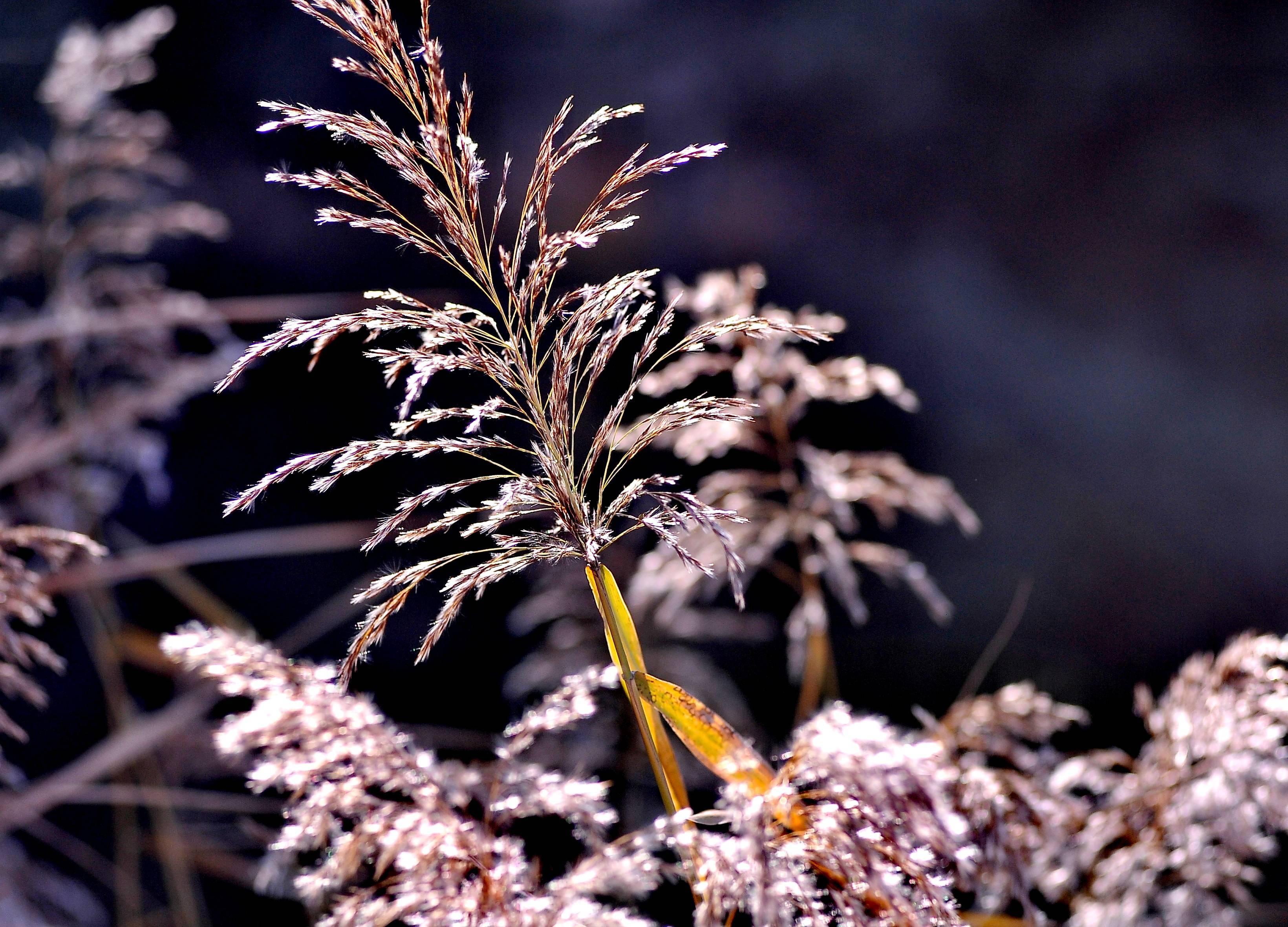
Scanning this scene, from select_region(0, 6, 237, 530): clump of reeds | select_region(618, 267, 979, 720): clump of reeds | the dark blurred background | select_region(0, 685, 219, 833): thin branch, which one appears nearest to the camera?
select_region(618, 267, 979, 720): clump of reeds

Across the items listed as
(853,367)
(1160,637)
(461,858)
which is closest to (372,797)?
(461,858)

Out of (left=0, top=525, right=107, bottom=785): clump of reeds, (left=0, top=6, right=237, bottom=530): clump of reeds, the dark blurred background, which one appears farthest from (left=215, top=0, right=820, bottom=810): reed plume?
the dark blurred background

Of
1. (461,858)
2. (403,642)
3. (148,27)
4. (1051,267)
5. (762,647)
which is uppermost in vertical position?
(148,27)

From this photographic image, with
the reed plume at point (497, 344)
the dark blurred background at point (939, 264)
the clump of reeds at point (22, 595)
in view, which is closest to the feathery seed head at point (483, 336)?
the reed plume at point (497, 344)

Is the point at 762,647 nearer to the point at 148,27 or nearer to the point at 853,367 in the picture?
the point at 853,367

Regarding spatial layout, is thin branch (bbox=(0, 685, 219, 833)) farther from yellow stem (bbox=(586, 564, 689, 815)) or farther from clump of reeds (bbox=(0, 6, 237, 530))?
yellow stem (bbox=(586, 564, 689, 815))

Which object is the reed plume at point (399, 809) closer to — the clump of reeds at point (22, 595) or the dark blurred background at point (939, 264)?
the clump of reeds at point (22, 595)

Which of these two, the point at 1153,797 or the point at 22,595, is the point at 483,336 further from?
the point at 1153,797
